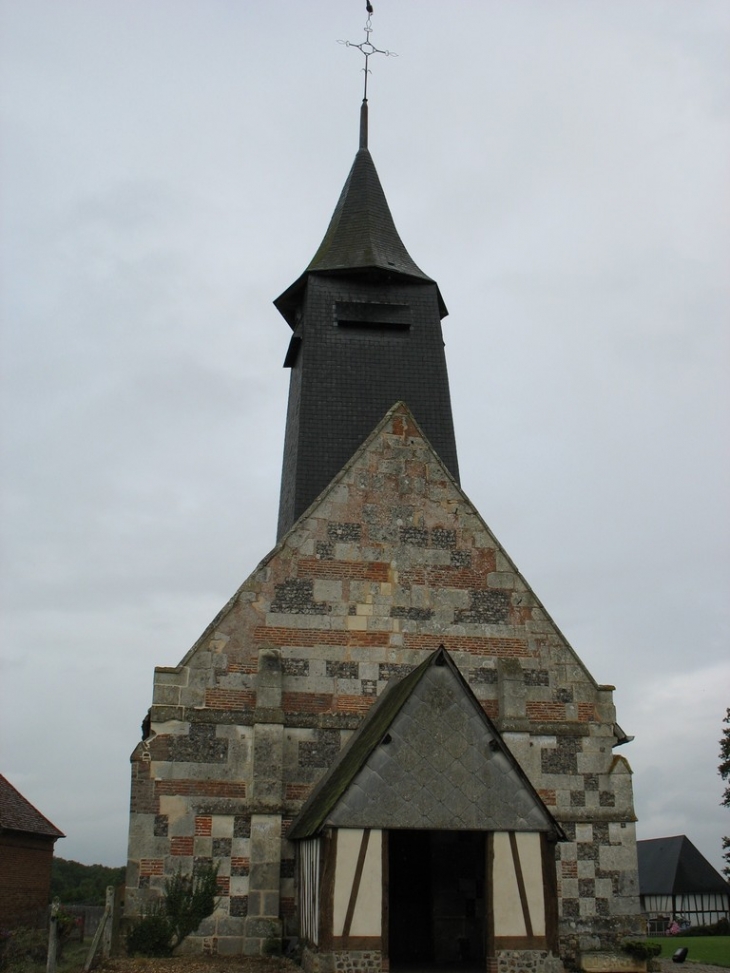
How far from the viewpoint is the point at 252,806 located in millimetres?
12148

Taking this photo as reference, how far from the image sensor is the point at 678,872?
38188 millimetres

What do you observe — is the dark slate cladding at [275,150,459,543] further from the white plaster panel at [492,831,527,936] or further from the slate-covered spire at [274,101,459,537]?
the white plaster panel at [492,831,527,936]

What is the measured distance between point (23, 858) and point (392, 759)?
16.3m

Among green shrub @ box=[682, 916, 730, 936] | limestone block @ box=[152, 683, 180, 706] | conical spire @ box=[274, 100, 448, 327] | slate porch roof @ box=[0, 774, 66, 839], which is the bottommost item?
green shrub @ box=[682, 916, 730, 936]

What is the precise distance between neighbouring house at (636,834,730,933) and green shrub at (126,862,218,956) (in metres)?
29.6

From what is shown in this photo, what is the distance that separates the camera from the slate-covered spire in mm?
17359

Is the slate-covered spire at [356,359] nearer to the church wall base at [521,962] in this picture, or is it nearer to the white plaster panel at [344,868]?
the white plaster panel at [344,868]

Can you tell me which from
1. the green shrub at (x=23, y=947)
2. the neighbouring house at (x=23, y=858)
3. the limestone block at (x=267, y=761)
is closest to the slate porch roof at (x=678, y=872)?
the neighbouring house at (x=23, y=858)

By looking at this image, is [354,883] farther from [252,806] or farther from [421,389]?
[421,389]

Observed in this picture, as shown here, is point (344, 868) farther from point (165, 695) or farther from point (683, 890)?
point (683, 890)

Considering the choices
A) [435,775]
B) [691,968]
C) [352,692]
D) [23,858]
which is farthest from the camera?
[23,858]

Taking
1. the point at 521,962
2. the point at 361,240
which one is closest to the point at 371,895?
the point at 521,962

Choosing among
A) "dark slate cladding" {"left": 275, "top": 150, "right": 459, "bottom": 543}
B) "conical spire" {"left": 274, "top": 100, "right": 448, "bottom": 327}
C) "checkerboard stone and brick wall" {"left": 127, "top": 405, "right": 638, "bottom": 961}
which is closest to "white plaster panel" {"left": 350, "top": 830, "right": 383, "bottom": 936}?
"checkerboard stone and brick wall" {"left": 127, "top": 405, "right": 638, "bottom": 961}

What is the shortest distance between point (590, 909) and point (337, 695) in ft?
13.7
